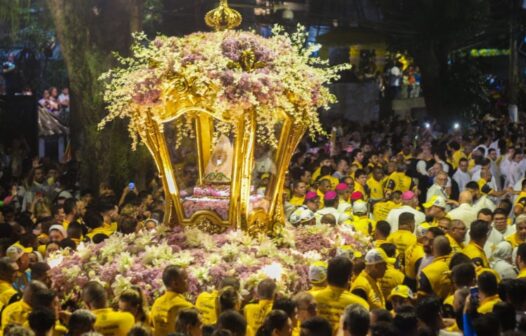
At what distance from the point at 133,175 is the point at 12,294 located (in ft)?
31.8

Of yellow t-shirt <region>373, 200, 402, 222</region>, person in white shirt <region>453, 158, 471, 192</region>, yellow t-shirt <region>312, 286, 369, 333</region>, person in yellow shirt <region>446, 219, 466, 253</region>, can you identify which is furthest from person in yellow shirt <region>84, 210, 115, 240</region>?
person in white shirt <region>453, 158, 471, 192</region>

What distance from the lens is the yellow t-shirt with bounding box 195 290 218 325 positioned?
1030 centimetres

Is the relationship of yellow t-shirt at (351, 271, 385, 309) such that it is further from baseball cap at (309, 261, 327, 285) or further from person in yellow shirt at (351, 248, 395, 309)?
baseball cap at (309, 261, 327, 285)

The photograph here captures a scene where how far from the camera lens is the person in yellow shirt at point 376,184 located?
1830 cm

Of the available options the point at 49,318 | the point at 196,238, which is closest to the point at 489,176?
the point at 196,238

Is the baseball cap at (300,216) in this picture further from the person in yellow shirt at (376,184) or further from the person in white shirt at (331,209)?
the person in yellow shirt at (376,184)

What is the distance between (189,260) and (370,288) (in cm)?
239

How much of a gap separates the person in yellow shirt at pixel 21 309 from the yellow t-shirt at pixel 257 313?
1.89 metres

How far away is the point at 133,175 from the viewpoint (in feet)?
66.3

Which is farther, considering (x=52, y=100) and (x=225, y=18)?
(x=52, y=100)

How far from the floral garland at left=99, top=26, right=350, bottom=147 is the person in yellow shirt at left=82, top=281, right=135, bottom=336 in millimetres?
3114

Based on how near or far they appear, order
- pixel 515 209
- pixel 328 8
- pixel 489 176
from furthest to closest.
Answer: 1. pixel 328 8
2. pixel 489 176
3. pixel 515 209

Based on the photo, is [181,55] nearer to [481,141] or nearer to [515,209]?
[515,209]


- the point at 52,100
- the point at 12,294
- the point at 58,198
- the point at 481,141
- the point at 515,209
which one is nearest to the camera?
the point at 12,294
